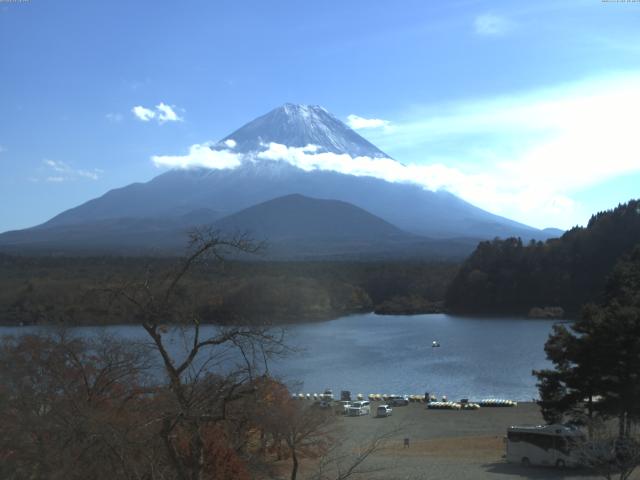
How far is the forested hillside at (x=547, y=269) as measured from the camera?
1347 inches

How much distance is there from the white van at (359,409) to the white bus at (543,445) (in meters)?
5.20

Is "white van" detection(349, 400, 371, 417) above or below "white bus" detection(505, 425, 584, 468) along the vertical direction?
below

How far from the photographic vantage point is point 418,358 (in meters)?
21.7

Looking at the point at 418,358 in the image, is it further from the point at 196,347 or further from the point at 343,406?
the point at 196,347

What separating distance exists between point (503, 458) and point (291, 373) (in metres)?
9.47

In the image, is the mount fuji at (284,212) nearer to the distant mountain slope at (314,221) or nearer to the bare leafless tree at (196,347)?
the distant mountain slope at (314,221)

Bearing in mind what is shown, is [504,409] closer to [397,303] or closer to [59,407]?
[59,407]

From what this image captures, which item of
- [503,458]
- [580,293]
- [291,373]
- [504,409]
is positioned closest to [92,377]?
[503,458]

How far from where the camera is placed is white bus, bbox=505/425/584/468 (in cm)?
822

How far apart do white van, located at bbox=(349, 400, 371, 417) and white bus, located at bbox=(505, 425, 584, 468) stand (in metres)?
5.20

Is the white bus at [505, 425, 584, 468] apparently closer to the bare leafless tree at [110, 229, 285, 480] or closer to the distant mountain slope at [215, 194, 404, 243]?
the bare leafless tree at [110, 229, 285, 480]

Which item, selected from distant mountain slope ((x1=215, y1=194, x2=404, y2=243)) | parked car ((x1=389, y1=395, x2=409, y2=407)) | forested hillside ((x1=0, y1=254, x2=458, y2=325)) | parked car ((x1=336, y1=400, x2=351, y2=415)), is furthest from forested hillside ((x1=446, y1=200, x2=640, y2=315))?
distant mountain slope ((x1=215, y1=194, x2=404, y2=243))

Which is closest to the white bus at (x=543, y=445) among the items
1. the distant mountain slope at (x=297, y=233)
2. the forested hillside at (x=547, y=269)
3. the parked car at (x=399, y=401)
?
the parked car at (x=399, y=401)

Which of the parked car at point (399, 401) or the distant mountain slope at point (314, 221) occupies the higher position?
the distant mountain slope at point (314, 221)
